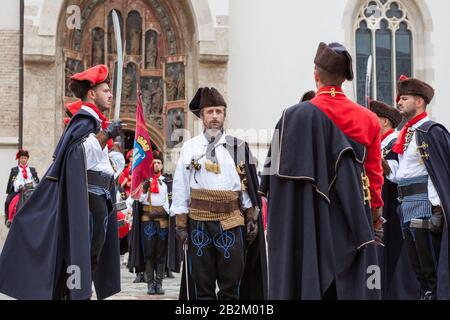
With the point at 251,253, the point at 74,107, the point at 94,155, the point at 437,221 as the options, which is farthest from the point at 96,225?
the point at 437,221

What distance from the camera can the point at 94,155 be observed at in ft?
21.0

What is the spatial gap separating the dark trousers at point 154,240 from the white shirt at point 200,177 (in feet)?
14.6

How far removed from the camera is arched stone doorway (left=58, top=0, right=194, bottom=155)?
1852cm

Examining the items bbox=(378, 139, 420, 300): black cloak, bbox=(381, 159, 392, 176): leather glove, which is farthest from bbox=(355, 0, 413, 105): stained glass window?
bbox=(381, 159, 392, 176): leather glove

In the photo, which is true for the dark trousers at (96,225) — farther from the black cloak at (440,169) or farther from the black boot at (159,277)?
the black boot at (159,277)

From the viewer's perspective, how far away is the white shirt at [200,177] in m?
6.64

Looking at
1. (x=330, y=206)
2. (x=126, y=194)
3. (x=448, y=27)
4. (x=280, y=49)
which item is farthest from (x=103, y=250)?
(x=448, y=27)

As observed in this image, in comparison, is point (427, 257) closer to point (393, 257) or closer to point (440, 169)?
point (440, 169)

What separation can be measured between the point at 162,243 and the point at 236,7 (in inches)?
337

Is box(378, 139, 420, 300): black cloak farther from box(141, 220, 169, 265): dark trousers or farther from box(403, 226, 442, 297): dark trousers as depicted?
box(141, 220, 169, 265): dark trousers

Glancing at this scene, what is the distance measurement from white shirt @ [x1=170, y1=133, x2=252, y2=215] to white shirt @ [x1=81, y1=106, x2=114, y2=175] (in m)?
0.62

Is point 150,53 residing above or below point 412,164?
above

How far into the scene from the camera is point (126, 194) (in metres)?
13.0

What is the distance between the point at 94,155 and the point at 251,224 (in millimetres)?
1475
